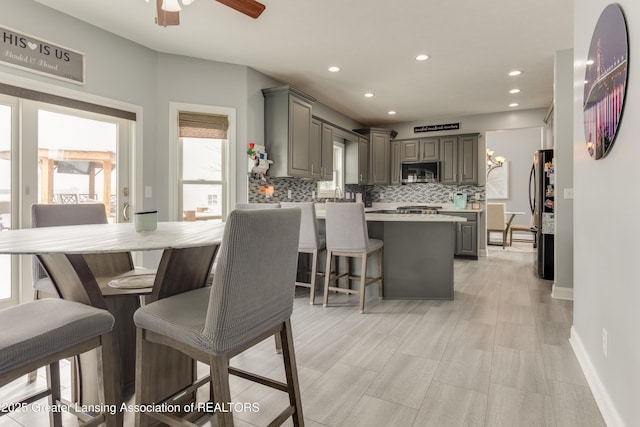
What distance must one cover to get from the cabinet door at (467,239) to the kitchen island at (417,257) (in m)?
2.78

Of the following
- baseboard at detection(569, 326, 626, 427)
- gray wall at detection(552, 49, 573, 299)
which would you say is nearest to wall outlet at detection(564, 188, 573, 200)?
gray wall at detection(552, 49, 573, 299)

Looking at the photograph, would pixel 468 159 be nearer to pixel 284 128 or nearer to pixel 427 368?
pixel 284 128

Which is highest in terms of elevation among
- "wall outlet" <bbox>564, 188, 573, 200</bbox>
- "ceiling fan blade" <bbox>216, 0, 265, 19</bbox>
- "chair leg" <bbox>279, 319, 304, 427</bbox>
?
"ceiling fan blade" <bbox>216, 0, 265, 19</bbox>

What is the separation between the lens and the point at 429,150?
6.70 metres

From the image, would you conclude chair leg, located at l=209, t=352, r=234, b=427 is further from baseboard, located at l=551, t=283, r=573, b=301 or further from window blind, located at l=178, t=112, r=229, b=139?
baseboard, located at l=551, t=283, r=573, b=301

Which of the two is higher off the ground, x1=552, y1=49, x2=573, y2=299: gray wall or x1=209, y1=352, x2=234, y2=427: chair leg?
x1=552, y1=49, x2=573, y2=299: gray wall

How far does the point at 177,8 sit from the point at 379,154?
17.8 ft

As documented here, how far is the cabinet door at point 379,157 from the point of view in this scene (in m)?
6.85

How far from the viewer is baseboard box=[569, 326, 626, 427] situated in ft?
4.90

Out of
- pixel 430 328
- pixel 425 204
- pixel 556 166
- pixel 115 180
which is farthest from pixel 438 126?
pixel 115 180

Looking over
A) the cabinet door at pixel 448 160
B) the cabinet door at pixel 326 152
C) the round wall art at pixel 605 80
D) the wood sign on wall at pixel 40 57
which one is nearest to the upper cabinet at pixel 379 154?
the cabinet door at pixel 448 160

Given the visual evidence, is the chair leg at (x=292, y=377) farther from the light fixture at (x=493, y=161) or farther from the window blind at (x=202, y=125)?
the light fixture at (x=493, y=161)

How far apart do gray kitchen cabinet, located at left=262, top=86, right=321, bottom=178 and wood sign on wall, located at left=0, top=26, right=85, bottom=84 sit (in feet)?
6.46

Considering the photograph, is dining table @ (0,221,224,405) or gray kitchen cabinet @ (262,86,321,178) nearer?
dining table @ (0,221,224,405)
